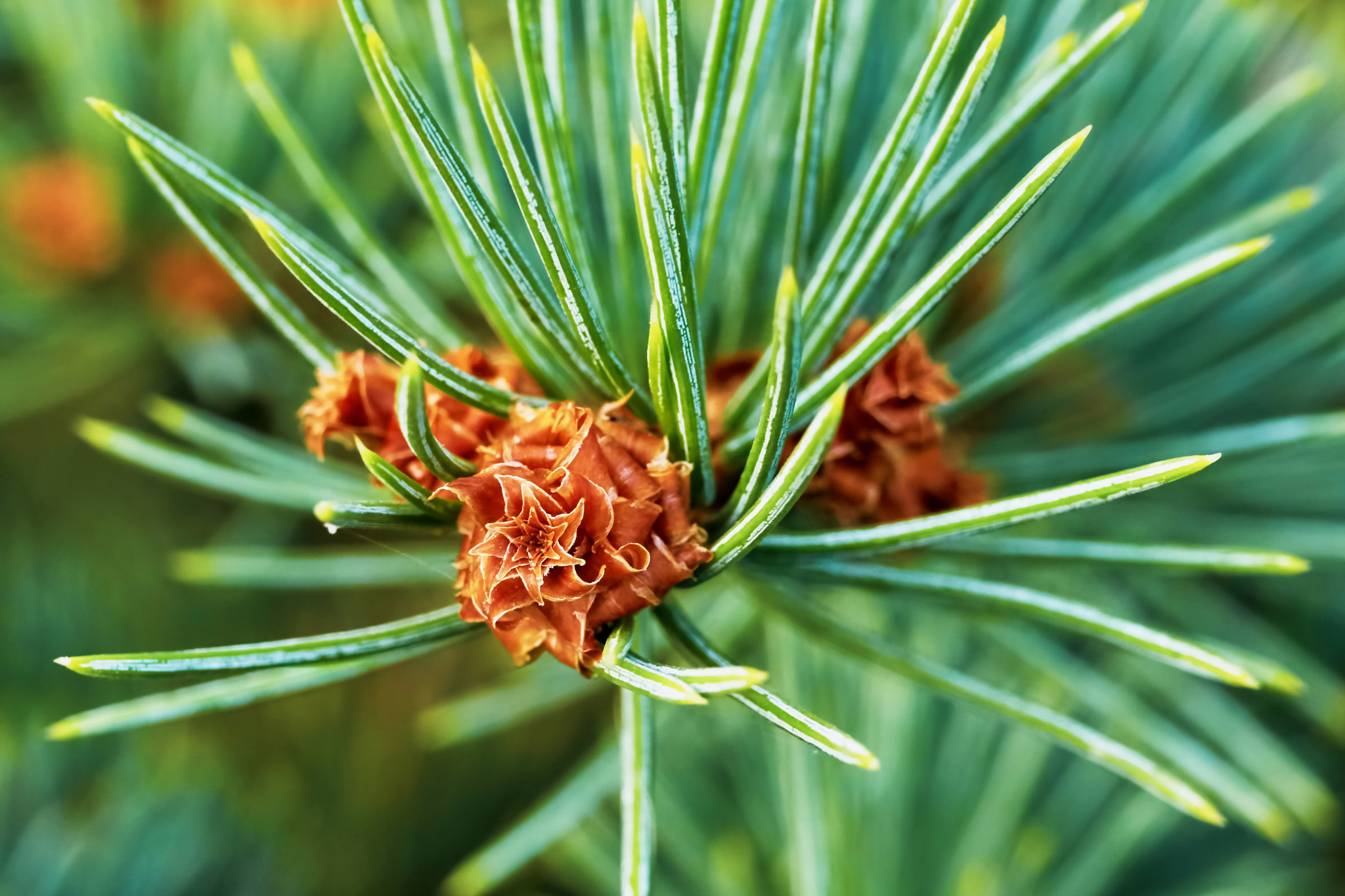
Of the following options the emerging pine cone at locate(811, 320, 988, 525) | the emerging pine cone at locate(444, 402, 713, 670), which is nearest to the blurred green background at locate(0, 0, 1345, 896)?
the emerging pine cone at locate(811, 320, 988, 525)

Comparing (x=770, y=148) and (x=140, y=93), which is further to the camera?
(x=140, y=93)

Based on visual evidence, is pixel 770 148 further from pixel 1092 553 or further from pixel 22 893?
pixel 22 893

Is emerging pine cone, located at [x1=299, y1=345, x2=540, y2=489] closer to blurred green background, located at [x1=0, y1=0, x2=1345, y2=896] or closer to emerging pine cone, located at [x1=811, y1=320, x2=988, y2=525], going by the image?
emerging pine cone, located at [x1=811, y1=320, x2=988, y2=525]

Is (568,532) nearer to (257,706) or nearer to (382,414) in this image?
(382,414)

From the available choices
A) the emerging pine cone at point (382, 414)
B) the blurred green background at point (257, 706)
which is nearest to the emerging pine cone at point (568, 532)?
the emerging pine cone at point (382, 414)

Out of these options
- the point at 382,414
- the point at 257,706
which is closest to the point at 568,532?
the point at 382,414

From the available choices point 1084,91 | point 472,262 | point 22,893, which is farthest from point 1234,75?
point 22,893
